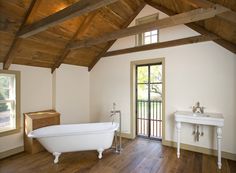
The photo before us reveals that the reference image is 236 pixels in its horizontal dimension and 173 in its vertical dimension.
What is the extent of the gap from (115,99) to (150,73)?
1.28 meters

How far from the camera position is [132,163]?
277cm

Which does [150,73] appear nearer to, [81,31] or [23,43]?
[81,31]

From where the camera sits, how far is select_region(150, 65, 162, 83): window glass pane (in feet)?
12.8

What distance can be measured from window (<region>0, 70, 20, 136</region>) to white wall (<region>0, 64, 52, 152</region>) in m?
0.13

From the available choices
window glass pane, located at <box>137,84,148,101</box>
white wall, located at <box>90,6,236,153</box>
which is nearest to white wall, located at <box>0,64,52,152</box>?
white wall, located at <box>90,6,236,153</box>

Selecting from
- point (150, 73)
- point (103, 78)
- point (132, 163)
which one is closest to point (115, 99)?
point (103, 78)

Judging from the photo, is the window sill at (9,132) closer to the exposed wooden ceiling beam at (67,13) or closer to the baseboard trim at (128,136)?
the exposed wooden ceiling beam at (67,13)

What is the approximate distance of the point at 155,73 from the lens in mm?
3984

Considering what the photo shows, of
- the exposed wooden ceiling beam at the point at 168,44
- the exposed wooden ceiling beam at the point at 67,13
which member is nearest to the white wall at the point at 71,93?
the exposed wooden ceiling beam at the point at 168,44

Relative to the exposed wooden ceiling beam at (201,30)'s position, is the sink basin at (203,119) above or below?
below

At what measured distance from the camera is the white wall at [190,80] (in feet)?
9.60

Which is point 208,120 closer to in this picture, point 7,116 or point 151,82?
point 151,82

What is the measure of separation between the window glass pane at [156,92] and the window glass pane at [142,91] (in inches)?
5.7

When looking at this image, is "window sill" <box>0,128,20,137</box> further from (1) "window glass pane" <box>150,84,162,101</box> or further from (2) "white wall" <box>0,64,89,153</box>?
(1) "window glass pane" <box>150,84,162,101</box>
